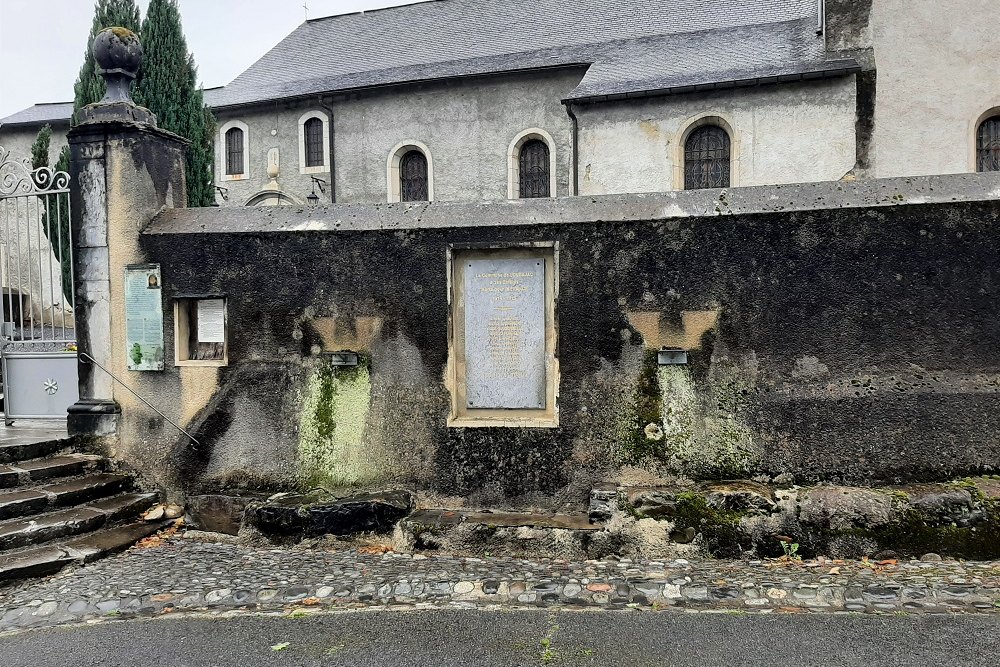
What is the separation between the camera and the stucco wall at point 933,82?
43.4 feet

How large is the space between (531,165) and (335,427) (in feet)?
47.1

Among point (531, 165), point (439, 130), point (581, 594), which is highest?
point (439, 130)

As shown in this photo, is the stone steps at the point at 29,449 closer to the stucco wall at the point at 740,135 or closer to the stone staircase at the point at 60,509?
the stone staircase at the point at 60,509

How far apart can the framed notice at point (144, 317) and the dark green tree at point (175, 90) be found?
784 cm

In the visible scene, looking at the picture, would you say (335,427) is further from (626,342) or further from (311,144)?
(311,144)

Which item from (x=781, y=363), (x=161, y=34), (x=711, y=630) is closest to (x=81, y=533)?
(x=711, y=630)

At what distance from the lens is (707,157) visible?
48.6ft

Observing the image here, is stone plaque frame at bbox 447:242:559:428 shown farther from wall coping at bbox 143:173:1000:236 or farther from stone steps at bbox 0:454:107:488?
stone steps at bbox 0:454:107:488

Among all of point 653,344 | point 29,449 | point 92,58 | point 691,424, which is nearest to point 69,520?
point 29,449

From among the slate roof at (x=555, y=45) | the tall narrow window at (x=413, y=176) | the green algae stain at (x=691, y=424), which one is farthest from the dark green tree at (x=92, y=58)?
the green algae stain at (x=691, y=424)

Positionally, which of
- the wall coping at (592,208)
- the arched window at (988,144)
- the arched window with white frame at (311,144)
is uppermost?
the arched window with white frame at (311,144)

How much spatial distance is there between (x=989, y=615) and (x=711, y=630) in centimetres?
139

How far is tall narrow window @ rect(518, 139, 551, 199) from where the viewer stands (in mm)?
18300

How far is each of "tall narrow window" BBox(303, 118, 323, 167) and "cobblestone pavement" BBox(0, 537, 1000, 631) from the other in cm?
1736
